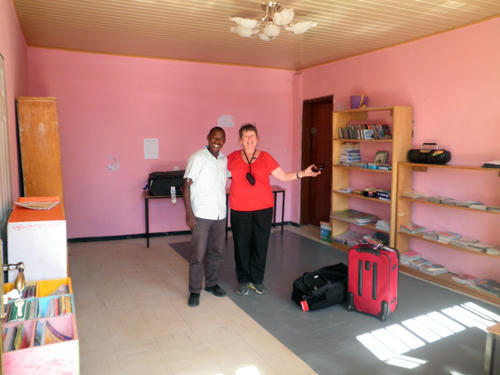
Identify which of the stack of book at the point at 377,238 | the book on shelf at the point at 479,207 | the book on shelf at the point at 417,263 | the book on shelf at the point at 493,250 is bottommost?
the book on shelf at the point at 417,263

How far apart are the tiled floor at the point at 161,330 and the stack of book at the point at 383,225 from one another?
206cm

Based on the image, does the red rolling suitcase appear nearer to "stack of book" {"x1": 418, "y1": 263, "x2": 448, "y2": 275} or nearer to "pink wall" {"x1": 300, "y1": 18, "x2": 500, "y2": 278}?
"stack of book" {"x1": 418, "y1": 263, "x2": 448, "y2": 275}

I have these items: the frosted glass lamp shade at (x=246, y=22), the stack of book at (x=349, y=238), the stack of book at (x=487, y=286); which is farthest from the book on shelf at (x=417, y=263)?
the frosted glass lamp shade at (x=246, y=22)

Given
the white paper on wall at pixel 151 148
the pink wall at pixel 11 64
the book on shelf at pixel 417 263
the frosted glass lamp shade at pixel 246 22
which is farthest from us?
the white paper on wall at pixel 151 148

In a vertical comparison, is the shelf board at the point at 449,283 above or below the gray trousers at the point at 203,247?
below

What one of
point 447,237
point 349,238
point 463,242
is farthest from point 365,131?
point 463,242

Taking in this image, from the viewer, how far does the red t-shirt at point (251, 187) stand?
3.29 m

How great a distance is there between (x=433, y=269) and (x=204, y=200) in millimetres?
2459

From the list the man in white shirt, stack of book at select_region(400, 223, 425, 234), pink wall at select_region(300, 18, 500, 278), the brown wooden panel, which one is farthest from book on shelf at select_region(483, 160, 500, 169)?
the brown wooden panel

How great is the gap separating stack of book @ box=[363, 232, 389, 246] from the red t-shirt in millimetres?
1837

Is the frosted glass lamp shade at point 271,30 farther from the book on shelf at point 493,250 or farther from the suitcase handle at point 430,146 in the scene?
the book on shelf at point 493,250

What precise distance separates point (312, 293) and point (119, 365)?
1553 millimetres

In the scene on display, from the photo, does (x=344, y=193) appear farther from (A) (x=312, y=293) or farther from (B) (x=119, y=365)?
(B) (x=119, y=365)

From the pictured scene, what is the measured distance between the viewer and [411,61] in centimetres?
430
